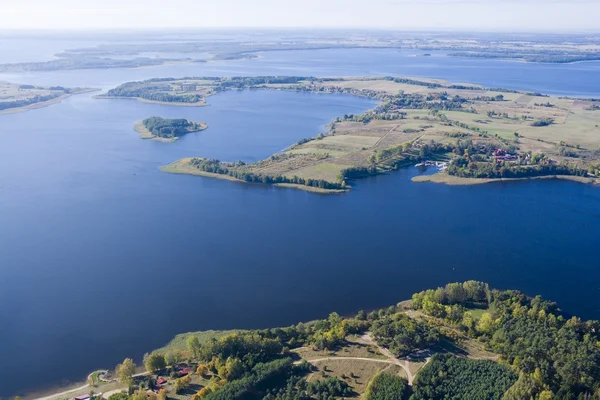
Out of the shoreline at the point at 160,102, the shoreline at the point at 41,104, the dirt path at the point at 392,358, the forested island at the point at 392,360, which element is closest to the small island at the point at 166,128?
the shoreline at the point at 160,102

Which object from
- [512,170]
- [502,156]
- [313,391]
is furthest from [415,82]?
[313,391]

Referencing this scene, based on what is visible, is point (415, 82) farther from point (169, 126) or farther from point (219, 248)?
point (219, 248)

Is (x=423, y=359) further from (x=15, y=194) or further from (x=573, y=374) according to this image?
(x=15, y=194)

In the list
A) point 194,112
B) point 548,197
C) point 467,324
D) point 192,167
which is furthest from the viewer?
point 194,112

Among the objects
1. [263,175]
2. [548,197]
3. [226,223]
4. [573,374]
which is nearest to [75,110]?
[263,175]

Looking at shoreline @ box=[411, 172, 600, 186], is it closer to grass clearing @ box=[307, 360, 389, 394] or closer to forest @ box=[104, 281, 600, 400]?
forest @ box=[104, 281, 600, 400]

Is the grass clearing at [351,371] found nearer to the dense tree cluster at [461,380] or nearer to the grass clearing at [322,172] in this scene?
the dense tree cluster at [461,380]
